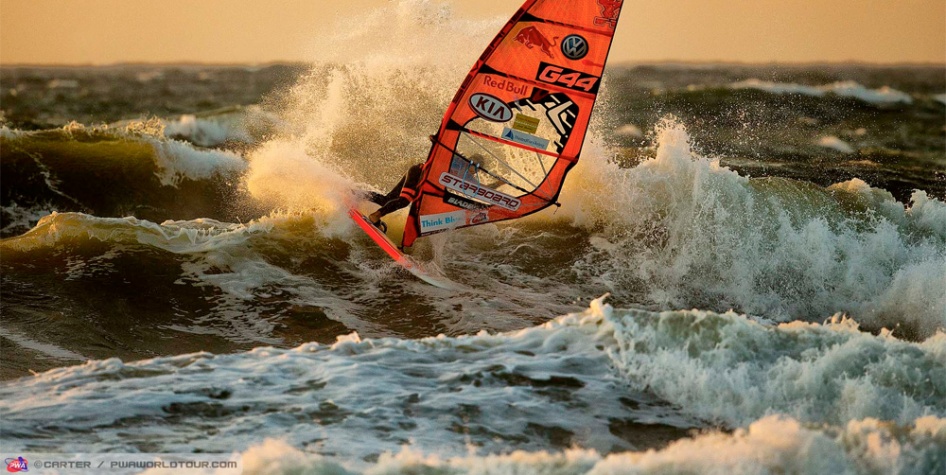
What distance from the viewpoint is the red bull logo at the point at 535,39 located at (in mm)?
9547

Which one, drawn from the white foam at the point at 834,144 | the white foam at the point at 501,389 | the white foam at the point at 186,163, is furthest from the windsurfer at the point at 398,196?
the white foam at the point at 834,144

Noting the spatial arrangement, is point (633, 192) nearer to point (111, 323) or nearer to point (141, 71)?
point (111, 323)

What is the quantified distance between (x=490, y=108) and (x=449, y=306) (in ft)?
6.55

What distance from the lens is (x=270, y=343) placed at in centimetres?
869

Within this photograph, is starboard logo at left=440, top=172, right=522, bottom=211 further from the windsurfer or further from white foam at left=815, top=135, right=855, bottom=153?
white foam at left=815, top=135, right=855, bottom=153

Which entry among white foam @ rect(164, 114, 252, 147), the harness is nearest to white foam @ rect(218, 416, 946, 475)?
the harness

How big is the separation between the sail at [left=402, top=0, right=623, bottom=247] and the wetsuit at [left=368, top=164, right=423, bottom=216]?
9cm

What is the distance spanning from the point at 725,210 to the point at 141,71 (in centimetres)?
7234

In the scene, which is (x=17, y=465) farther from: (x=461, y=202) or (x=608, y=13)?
(x=608, y=13)

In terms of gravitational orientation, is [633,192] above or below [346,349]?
above

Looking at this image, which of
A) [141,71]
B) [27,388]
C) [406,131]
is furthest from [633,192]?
[141,71]

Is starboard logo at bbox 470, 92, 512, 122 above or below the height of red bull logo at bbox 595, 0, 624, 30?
below

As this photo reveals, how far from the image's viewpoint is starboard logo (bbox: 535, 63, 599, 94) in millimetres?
9664

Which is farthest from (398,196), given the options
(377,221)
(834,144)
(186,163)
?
(834,144)
